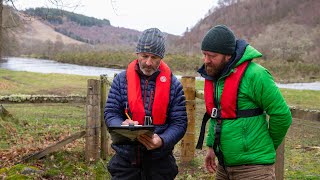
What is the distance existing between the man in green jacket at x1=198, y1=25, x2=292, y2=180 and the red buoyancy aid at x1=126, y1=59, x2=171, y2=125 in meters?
0.40

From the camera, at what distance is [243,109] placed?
3.05 meters

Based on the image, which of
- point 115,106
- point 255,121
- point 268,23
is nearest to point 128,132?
point 115,106

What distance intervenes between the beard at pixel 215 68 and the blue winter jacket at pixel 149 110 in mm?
364

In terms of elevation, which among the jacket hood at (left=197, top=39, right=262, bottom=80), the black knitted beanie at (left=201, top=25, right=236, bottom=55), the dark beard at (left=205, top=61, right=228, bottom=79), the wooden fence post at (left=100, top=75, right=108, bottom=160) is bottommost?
the wooden fence post at (left=100, top=75, right=108, bottom=160)

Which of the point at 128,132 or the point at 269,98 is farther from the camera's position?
the point at 269,98

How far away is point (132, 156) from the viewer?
131 inches

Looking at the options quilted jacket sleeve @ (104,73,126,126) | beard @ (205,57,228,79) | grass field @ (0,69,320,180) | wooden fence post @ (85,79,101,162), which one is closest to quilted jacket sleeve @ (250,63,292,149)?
beard @ (205,57,228,79)

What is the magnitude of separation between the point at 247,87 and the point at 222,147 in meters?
0.53

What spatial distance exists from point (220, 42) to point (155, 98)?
27.8 inches

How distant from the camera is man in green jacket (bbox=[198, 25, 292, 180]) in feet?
9.88

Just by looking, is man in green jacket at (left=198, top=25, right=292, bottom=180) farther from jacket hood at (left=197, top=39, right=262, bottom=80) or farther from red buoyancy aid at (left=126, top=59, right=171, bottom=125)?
red buoyancy aid at (left=126, top=59, right=171, bottom=125)

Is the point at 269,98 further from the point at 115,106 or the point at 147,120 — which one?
the point at 115,106

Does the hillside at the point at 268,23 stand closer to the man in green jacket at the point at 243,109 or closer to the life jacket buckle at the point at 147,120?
the man in green jacket at the point at 243,109

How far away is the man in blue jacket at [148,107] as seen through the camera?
328 centimetres
